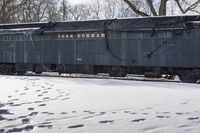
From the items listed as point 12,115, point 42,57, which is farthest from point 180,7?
point 12,115

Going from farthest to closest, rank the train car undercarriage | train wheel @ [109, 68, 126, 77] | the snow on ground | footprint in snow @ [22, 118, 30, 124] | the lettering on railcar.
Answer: the lettering on railcar
train wheel @ [109, 68, 126, 77]
the train car undercarriage
footprint in snow @ [22, 118, 30, 124]
the snow on ground

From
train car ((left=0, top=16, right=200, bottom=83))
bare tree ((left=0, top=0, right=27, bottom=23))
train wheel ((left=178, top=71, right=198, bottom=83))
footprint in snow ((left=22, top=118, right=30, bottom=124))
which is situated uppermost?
bare tree ((left=0, top=0, right=27, bottom=23))

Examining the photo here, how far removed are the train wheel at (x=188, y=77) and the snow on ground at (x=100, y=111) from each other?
8163mm

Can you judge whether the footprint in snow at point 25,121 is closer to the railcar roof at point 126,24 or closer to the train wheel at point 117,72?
the railcar roof at point 126,24

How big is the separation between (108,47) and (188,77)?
4776 millimetres

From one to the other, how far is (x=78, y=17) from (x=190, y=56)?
59810 mm

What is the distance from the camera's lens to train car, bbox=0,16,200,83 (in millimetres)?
21031

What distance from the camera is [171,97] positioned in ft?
36.8

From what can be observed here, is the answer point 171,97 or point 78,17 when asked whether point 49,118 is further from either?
point 78,17

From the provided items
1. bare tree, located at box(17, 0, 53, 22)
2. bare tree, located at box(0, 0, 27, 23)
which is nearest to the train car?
bare tree, located at box(0, 0, 27, 23)

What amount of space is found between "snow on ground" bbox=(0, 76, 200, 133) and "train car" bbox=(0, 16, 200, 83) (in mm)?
8666

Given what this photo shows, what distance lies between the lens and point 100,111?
917cm

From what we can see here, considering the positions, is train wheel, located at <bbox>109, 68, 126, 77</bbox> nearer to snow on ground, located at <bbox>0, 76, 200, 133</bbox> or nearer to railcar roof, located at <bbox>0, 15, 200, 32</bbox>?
railcar roof, located at <bbox>0, 15, 200, 32</bbox>

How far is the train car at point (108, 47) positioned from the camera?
21.0 meters
